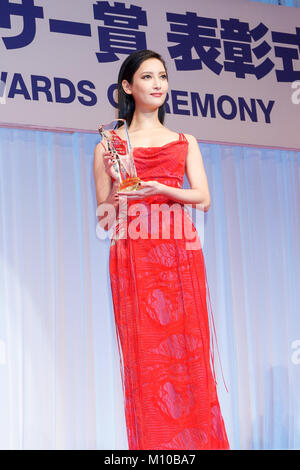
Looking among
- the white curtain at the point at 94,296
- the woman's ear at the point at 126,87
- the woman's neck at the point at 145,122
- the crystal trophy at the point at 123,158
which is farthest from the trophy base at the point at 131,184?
the white curtain at the point at 94,296

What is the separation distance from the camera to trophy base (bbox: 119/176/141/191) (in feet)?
7.37

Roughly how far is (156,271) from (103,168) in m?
0.41

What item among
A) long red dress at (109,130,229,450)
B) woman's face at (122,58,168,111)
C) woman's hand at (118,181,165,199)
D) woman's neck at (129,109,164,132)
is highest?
woman's face at (122,58,168,111)

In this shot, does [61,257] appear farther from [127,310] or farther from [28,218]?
[127,310]

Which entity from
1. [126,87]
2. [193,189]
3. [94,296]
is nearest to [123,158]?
[193,189]

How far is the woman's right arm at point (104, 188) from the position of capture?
2422 mm

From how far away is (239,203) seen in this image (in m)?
4.73

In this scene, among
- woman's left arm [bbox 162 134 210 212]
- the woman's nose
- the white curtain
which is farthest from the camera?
the white curtain

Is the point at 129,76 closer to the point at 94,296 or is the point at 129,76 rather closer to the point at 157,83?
the point at 157,83

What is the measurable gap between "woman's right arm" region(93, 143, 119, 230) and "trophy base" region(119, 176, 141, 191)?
12 centimetres

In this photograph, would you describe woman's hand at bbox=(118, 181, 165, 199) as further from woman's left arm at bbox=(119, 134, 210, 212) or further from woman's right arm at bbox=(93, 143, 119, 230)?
woman's right arm at bbox=(93, 143, 119, 230)

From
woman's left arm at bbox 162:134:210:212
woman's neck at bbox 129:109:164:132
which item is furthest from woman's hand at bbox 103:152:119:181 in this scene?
woman's neck at bbox 129:109:164:132

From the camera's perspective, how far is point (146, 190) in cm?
226

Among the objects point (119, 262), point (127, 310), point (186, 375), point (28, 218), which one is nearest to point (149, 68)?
point (119, 262)
